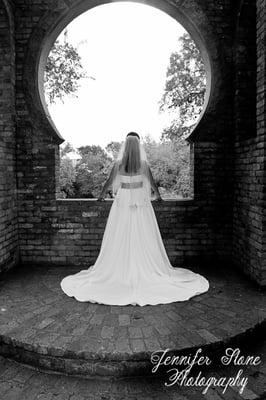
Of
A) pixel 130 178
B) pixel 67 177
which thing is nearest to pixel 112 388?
pixel 130 178

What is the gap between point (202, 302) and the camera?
3.58 metres

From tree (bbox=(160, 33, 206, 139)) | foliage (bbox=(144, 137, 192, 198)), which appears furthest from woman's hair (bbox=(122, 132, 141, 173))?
foliage (bbox=(144, 137, 192, 198))

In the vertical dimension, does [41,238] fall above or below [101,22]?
below

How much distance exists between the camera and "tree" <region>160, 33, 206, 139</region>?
10047mm

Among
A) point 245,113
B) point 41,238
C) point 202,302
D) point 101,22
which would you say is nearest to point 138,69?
point 101,22

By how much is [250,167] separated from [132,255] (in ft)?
6.41

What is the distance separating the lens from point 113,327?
3.02 meters

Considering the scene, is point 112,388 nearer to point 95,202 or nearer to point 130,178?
point 130,178

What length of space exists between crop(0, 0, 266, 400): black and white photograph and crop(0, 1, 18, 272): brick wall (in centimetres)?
2

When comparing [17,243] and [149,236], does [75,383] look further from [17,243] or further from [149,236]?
[17,243]

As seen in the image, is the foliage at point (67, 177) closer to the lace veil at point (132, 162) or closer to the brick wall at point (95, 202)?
the brick wall at point (95, 202)

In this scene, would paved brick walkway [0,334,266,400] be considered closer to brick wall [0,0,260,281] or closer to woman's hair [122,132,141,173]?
brick wall [0,0,260,281]

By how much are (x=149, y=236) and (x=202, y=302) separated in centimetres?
102

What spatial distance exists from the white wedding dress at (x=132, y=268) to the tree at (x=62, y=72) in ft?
20.9
